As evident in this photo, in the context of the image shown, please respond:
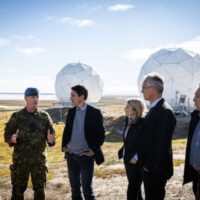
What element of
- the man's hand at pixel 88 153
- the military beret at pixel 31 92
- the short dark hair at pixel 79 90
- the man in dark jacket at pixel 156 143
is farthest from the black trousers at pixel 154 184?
the military beret at pixel 31 92

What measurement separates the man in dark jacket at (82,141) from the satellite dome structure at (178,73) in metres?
27.7

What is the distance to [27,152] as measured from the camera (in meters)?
6.63

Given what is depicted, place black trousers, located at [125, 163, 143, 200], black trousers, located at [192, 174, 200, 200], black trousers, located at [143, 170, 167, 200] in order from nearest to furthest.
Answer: black trousers, located at [192, 174, 200, 200]
black trousers, located at [143, 170, 167, 200]
black trousers, located at [125, 163, 143, 200]

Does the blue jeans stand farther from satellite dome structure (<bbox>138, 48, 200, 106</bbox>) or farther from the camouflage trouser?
satellite dome structure (<bbox>138, 48, 200, 106</bbox>)

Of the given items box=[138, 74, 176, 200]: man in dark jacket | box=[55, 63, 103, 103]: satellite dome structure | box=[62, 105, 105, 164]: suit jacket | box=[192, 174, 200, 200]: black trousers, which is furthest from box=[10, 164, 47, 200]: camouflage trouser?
box=[55, 63, 103, 103]: satellite dome structure

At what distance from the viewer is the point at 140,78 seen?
122 feet

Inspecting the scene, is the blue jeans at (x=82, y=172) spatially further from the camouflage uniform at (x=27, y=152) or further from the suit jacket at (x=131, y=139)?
the suit jacket at (x=131, y=139)

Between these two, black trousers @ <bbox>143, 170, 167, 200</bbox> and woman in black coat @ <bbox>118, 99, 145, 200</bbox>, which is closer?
black trousers @ <bbox>143, 170, 167, 200</bbox>

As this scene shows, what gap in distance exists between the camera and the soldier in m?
6.63

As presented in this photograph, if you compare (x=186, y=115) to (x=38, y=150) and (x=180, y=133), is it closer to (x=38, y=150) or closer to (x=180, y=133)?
(x=180, y=133)

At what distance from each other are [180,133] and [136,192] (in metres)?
19.7

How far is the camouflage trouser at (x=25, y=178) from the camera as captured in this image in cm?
664

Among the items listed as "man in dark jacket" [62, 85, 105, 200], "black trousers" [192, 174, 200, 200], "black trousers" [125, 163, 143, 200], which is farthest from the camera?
"man in dark jacket" [62, 85, 105, 200]

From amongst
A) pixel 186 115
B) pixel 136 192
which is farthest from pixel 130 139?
pixel 186 115
